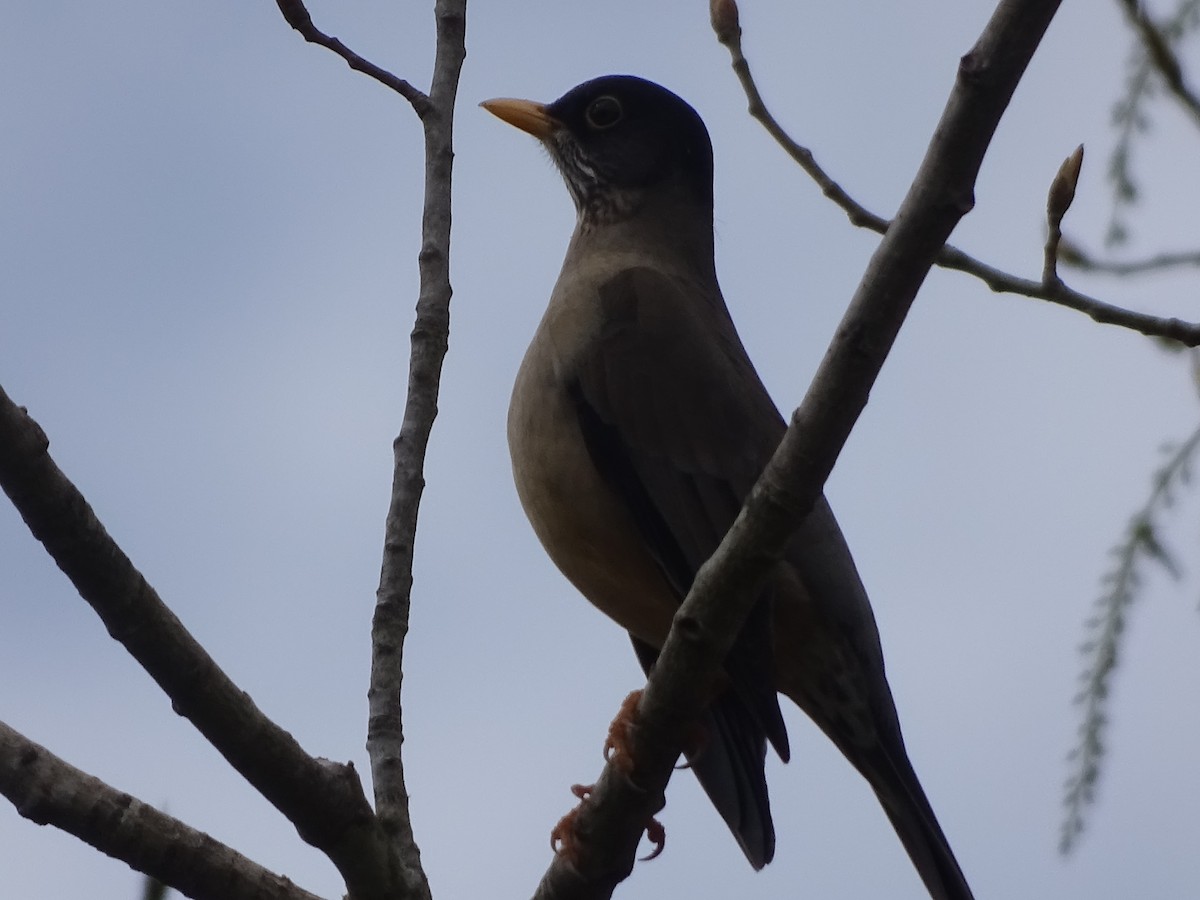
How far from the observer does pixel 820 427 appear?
122 inches

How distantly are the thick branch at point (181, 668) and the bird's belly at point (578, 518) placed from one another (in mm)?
1575

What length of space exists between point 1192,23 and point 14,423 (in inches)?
91.1

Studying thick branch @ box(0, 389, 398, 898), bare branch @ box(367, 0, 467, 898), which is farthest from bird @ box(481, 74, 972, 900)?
thick branch @ box(0, 389, 398, 898)

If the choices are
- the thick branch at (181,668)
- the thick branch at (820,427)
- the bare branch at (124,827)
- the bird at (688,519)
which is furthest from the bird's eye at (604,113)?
the bare branch at (124,827)

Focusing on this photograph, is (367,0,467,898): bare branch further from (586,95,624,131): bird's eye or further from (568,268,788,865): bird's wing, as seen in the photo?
(586,95,624,131): bird's eye

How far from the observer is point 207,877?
367 cm

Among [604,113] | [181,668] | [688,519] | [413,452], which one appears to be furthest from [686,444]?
[604,113]

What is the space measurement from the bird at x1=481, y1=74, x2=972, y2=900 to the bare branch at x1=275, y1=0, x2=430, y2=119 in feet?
3.25

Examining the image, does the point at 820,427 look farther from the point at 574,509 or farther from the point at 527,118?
the point at 527,118

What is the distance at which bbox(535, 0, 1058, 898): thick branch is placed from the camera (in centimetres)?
276

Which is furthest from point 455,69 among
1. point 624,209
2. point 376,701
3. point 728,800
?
point 728,800

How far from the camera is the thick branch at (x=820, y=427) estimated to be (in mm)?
2760

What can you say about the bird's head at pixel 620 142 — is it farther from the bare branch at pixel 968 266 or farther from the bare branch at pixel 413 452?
the bare branch at pixel 968 266

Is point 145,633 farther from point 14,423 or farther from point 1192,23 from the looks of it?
point 1192,23
